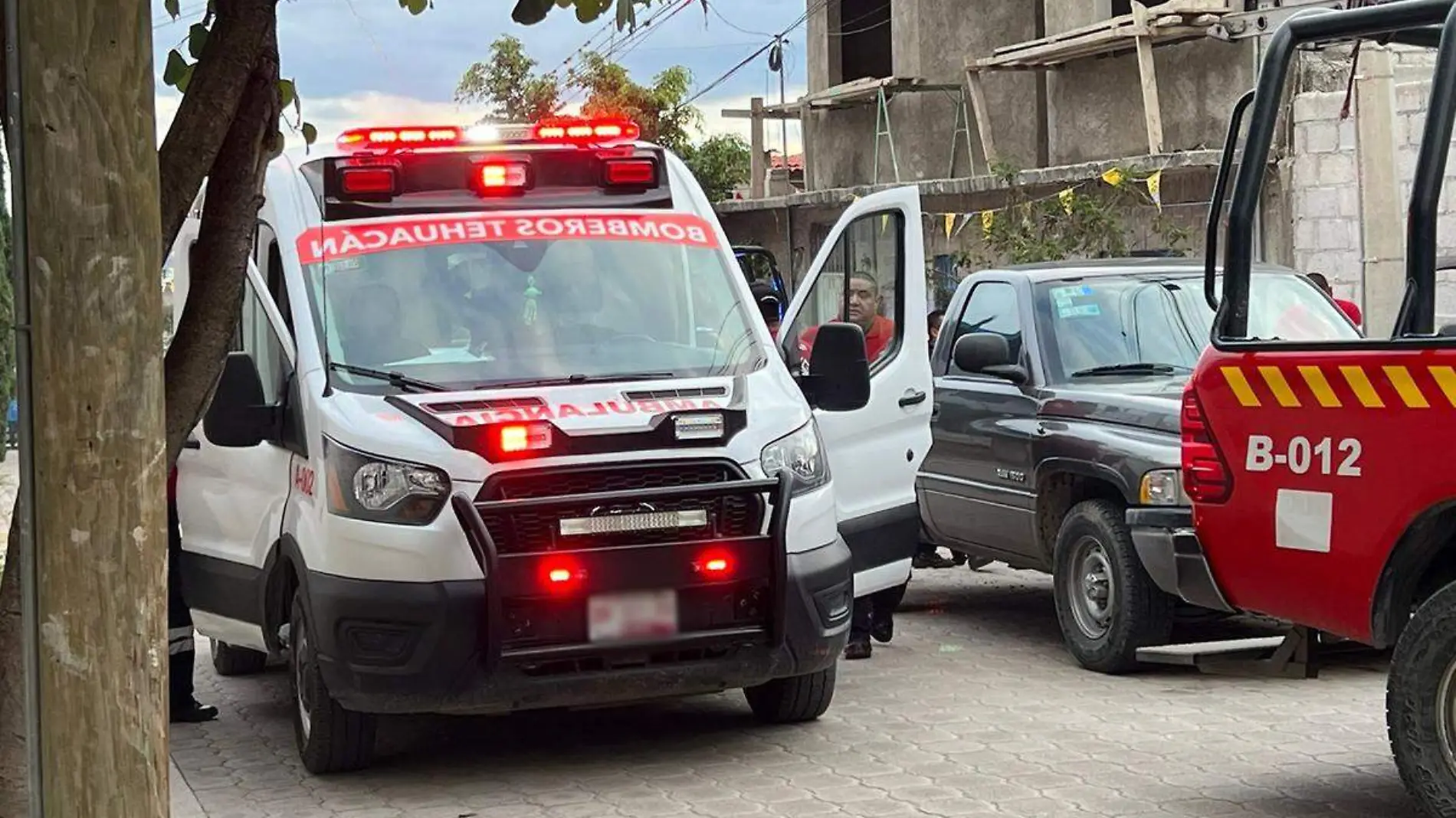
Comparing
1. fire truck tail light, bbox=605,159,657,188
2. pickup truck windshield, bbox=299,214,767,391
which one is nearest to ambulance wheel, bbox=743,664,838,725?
pickup truck windshield, bbox=299,214,767,391

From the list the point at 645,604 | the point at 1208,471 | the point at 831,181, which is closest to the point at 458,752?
the point at 645,604

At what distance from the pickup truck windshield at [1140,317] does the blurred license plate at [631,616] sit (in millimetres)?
3364

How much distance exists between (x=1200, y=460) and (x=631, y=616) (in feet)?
6.53

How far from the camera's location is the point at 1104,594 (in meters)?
8.72

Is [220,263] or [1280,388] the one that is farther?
[1280,388]

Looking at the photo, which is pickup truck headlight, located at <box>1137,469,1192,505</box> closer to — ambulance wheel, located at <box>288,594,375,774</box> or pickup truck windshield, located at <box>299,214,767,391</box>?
pickup truck windshield, located at <box>299,214,767,391</box>

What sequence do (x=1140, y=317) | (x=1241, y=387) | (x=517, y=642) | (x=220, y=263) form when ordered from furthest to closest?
(x=1140, y=317) < (x=517, y=642) < (x=1241, y=387) < (x=220, y=263)

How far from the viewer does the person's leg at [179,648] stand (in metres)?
8.27

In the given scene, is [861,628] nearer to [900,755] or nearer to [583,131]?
[900,755]

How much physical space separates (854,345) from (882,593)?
183 cm

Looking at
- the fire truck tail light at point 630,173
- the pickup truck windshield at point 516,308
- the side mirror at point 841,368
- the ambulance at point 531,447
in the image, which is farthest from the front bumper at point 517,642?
the fire truck tail light at point 630,173

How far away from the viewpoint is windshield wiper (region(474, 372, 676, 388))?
23.4 ft

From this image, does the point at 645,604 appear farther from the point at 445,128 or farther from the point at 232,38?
the point at 232,38

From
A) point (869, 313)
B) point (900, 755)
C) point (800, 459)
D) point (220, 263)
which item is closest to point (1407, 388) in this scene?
point (800, 459)
